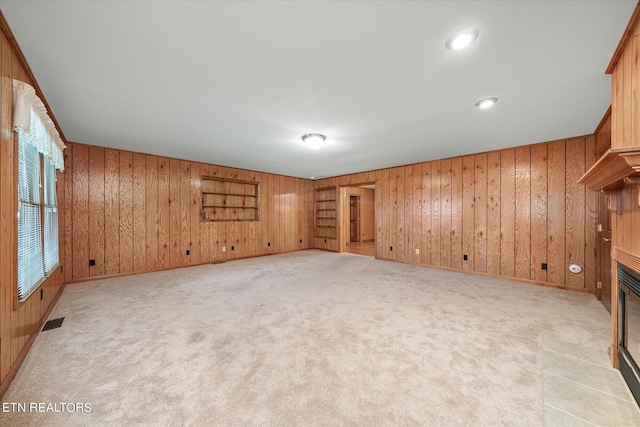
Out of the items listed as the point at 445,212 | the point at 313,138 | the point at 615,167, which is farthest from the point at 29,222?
the point at 445,212

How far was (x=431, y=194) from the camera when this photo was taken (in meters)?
5.07

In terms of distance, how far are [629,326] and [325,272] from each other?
3.58 m

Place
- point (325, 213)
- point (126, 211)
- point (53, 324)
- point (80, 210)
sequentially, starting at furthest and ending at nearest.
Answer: point (325, 213) → point (126, 211) → point (80, 210) → point (53, 324)

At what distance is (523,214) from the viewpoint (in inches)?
157

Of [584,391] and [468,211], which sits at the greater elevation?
[468,211]

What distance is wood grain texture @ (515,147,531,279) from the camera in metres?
3.93

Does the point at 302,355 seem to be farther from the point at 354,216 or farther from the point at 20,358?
the point at 354,216

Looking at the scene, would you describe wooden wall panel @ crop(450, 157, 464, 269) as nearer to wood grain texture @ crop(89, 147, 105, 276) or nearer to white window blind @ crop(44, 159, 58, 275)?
white window blind @ crop(44, 159, 58, 275)

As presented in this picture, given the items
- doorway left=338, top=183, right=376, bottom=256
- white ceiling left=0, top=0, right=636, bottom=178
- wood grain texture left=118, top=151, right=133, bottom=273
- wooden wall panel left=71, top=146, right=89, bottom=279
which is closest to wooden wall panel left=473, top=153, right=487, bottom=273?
white ceiling left=0, top=0, right=636, bottom=178

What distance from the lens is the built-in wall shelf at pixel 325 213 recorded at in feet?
24.4

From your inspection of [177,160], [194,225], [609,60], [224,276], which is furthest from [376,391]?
[177,160]

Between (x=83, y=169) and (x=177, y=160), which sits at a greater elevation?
(x=177, y=160)

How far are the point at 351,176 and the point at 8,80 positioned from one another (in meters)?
5.93

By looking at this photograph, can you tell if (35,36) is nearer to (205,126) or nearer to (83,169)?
(205,126)
